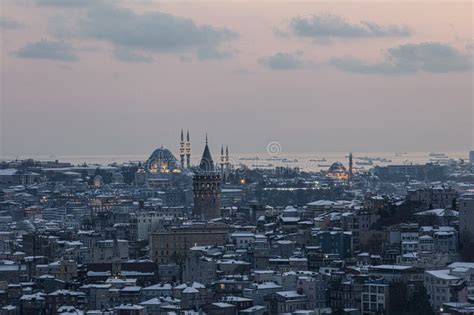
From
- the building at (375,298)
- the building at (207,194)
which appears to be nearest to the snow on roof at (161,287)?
the building at (375,298)

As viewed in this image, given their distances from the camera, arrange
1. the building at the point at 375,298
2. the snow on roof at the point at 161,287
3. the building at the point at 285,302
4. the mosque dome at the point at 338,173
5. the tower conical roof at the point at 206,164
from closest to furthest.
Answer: the building at the point at 375,298 → the building at the point at 285,302 → the snow on roof at the point at 161,287 → the tower conical roof at the point at 206,164 → the mosque dome at the point at 338,173

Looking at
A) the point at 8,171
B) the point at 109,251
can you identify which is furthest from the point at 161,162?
the point at 109,251

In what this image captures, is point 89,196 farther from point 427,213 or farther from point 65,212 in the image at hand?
point 427,213

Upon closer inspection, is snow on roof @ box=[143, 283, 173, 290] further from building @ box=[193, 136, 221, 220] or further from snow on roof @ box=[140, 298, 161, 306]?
building @ box=[193, 136, 221, 220]

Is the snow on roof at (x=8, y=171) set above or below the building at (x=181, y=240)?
above

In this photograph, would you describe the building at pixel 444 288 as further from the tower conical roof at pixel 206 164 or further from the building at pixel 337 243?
the tower conical roof at pixel 206 164

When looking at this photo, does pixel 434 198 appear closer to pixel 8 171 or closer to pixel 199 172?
pixel 199 172

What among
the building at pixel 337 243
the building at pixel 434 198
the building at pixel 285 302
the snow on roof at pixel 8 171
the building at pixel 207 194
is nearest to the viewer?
the building at pixel 285 302
